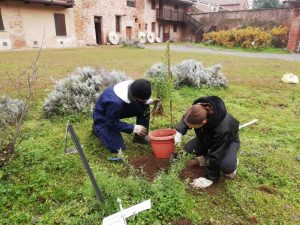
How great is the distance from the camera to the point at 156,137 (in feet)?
9.50

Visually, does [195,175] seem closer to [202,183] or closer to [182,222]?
[202,183]

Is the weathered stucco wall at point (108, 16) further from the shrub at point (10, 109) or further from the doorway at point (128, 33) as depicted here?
the shrub at point (10, 109)

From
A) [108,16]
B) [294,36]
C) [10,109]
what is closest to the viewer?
[10,109]

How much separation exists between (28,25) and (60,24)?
8.53ft

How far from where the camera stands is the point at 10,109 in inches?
171

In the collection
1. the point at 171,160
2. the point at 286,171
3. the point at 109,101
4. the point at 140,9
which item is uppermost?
the point at 140,9

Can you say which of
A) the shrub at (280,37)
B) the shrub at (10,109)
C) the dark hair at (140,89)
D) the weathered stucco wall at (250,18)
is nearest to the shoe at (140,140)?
the dark hair at (140,89)

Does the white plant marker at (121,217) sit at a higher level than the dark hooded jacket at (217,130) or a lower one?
lower

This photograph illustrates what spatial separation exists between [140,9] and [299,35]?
14964 mm

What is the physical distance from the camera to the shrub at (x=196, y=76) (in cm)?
642

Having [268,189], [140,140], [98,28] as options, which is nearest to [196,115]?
[268,189]

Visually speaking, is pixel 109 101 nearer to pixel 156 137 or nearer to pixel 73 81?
pixel 156 137

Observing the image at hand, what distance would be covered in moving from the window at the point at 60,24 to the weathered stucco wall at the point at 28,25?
24cm

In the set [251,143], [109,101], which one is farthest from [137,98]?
[251,143]
